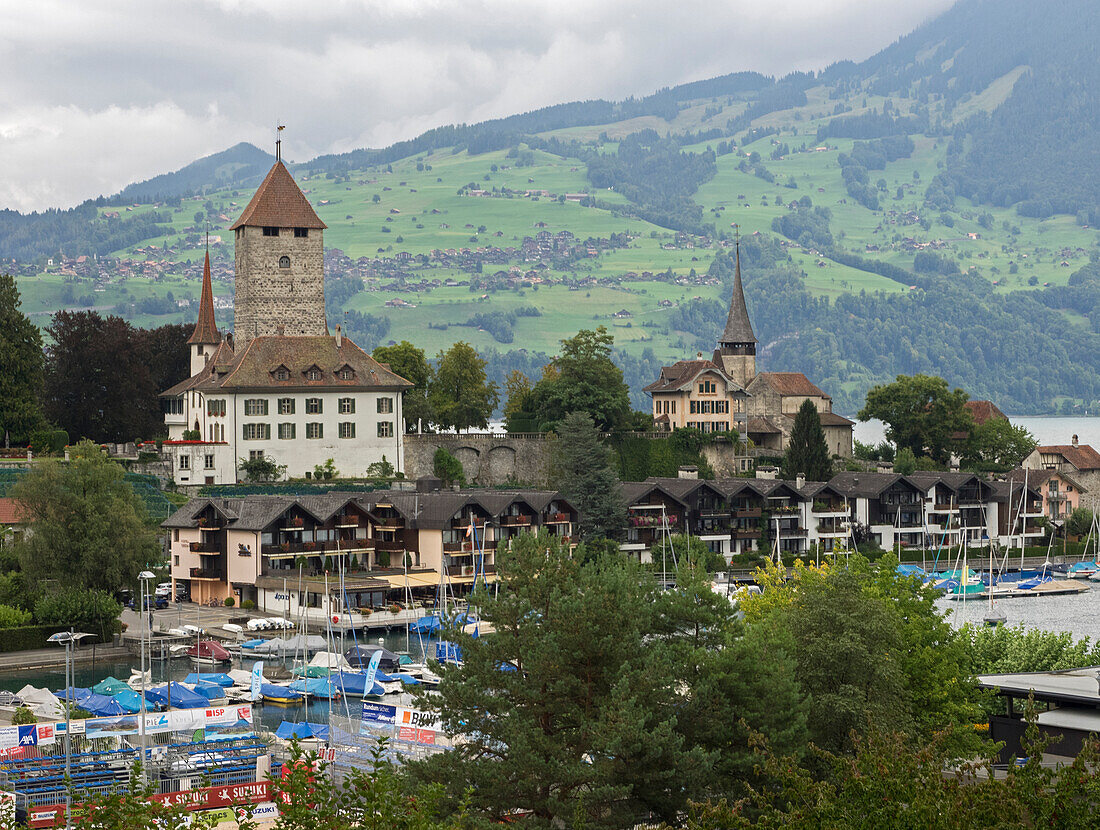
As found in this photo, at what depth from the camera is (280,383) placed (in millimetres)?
85125

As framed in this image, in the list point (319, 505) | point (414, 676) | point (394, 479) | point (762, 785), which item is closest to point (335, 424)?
point (394, 479)

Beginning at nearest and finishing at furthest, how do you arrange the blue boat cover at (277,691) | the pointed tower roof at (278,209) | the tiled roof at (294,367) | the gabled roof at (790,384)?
the blue boat cover at (277,691)
the tiled roof at (294,367)
the pointed tower roof at (278,209)
the gabled roof at (790,384)

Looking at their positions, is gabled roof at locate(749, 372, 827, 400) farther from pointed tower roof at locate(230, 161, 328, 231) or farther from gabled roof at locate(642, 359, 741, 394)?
pointed tower roof at locate(230, 161, 328, 231)

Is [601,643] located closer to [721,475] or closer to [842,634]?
[842,634]

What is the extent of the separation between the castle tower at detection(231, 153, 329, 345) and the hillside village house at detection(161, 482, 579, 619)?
16.7m

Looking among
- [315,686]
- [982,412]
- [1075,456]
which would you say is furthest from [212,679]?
[982,412]

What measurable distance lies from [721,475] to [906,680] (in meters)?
63.5

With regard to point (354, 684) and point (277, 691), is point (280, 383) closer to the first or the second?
point (354, 684)

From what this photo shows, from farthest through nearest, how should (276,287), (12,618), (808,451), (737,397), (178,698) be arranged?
(737,397) → (808,451) → (276,287) → (12,618) → (178,698)

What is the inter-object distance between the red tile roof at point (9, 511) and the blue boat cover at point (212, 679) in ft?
64.8

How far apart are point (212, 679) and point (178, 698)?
441 cm

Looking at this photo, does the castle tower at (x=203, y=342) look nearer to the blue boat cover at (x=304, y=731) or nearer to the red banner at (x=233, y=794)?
the blue boat cover at (x=304, y=731)

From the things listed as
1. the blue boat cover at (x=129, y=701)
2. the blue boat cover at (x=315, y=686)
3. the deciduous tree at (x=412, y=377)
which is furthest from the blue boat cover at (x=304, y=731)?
the deciduous tree at (x=412, y=377)

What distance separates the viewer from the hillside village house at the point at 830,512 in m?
86.9
